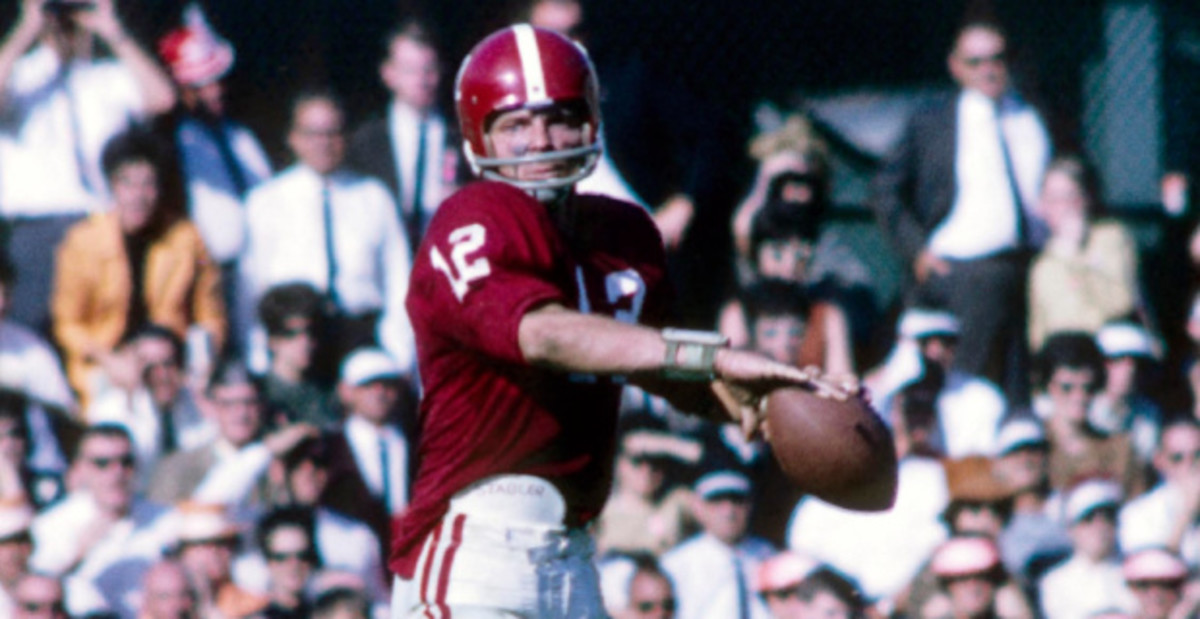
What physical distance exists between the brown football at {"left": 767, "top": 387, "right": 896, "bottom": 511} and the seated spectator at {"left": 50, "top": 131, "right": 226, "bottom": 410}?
14.0 feet

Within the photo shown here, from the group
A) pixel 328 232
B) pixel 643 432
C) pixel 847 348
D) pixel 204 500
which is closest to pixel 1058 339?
pixel 847 348

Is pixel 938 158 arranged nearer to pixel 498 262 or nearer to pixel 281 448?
pixel 281 448

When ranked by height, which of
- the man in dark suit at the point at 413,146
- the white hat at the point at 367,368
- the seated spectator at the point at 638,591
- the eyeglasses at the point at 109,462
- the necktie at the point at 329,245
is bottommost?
the seated spectator at the point at 638,591

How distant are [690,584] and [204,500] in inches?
70.2

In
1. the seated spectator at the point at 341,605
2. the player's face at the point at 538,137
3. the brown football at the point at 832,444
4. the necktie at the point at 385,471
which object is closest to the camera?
the brown football at the point at 832,444

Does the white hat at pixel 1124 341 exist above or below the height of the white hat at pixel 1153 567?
above

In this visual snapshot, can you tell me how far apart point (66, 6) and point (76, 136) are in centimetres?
50

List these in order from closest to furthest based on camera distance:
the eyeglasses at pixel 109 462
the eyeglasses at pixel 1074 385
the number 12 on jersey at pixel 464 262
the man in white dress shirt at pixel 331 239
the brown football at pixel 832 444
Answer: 1. the brown football at pixel 832 444
2. the number 12 on jersey at pixel 464 262
3. the eyeglasses at pixel 109 462
4. the man in white dress shirt at pixel 331 239
5. the eyeglasses at pixel 1074 385

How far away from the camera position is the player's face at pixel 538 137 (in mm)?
3992

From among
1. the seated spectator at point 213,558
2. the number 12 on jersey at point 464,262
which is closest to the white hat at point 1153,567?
the seated spectator at point 213,558

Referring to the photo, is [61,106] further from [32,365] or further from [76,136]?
[32,365]

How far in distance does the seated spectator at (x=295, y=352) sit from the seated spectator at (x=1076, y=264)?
2.89 metres

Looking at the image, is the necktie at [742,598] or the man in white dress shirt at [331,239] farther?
the man in white dress shirt at [331,239]

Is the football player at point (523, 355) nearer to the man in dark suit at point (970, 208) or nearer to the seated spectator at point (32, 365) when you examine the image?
the seated spectator at point (32, 365)
